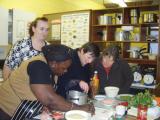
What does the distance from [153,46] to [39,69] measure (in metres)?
3.65

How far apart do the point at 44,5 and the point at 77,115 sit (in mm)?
4502

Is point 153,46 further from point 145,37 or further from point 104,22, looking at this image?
point 104,22

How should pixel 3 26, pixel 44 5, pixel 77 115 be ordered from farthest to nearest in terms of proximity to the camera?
pixel 44 5, pixel 3 26, pixel 77 115

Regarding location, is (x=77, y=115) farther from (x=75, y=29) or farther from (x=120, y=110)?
(x=75, y=29)

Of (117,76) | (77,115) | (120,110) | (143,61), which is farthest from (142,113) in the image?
(143,61)

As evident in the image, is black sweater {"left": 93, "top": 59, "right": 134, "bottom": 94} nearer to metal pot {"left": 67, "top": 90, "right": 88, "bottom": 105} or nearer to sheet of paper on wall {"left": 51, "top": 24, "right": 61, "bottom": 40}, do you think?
metal pot {"left": 67, "top": 90, "right": 88, "bottom": 105}

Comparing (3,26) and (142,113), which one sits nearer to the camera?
(142,113)

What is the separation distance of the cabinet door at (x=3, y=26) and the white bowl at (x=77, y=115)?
286 cm

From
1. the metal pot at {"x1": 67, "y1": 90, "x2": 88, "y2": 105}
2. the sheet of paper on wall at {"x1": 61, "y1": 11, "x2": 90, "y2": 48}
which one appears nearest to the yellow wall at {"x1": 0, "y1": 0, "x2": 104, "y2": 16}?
the sheet of paper on wall at {"x1": 61, "y1": 11, "x2": 90, "y2": 48}

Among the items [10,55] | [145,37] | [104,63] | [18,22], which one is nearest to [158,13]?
[145,37]

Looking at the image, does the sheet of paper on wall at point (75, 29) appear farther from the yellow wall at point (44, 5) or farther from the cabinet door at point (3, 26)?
the cabinet door at point (3, 26)

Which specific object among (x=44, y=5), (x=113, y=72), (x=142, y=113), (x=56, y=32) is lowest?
(x=142, y=113)

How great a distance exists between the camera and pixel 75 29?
17.2 ft

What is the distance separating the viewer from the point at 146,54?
4633 millimetres
